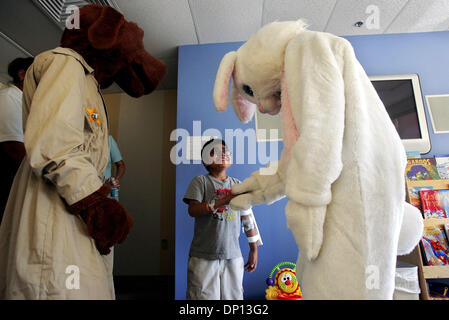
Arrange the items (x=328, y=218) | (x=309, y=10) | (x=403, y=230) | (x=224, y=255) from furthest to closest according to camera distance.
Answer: (x=309, y=10) → (x=224, y=255) → (x=403, y=230) → (x=328, y=218)

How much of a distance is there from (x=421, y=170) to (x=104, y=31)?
2064 mm

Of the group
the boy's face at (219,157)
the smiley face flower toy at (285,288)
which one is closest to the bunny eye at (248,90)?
the boy's face at (219,157)

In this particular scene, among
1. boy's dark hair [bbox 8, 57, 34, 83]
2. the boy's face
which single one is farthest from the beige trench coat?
the boy's face

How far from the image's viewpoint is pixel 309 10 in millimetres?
1749

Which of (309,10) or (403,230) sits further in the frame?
(309,10)

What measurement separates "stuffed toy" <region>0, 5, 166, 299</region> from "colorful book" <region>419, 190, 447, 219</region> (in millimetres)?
1761

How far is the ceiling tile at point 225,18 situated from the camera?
1698mm

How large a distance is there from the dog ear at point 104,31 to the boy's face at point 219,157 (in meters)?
0.93

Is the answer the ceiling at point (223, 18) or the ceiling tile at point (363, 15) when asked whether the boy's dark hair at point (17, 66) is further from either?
the ceiling tile at point (363, 15)

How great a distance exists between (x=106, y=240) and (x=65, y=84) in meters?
0.40

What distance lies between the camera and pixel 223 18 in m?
1.81

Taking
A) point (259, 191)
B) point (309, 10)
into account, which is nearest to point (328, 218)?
point (259, 191)

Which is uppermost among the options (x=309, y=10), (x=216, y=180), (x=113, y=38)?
(x=309, y=10)
